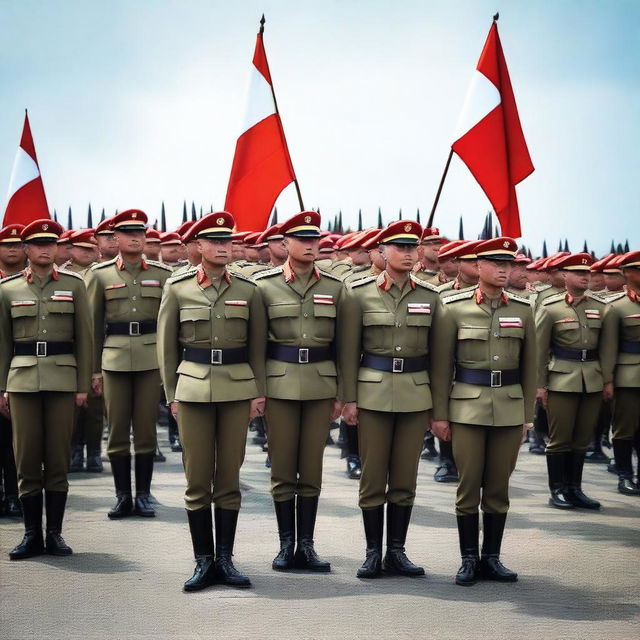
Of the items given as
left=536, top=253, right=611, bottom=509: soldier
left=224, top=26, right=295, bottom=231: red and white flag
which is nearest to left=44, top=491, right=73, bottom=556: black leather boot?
left=536, top=253, right=611, bottom=509: soldier

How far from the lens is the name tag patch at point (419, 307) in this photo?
22.7 ft

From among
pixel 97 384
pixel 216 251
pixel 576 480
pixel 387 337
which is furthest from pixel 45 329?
pixel 576 480

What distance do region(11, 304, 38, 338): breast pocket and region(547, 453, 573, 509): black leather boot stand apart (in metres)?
4.73

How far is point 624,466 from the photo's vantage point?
1045 centimetres

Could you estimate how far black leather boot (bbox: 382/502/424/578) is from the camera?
6.94 metres

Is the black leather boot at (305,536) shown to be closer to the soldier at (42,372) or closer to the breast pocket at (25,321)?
the soldier at (42,372)

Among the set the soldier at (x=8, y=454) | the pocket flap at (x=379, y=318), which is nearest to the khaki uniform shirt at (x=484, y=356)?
the pocket flap at (x=379, y=318)

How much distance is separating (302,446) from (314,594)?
1045 mm

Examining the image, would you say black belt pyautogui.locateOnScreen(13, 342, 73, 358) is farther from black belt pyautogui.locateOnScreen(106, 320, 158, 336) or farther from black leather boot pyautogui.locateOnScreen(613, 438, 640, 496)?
black leather boot pyautogui.locateOnScreen(613, 438, 640, 496)

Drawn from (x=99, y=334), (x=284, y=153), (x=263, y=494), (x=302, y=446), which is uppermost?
(x=284, y=153)

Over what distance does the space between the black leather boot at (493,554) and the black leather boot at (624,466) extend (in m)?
3.75

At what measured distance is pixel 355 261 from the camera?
1210 cm

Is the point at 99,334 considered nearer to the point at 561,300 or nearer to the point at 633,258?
the point at 561,300

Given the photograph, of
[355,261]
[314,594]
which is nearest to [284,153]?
[355,261]
